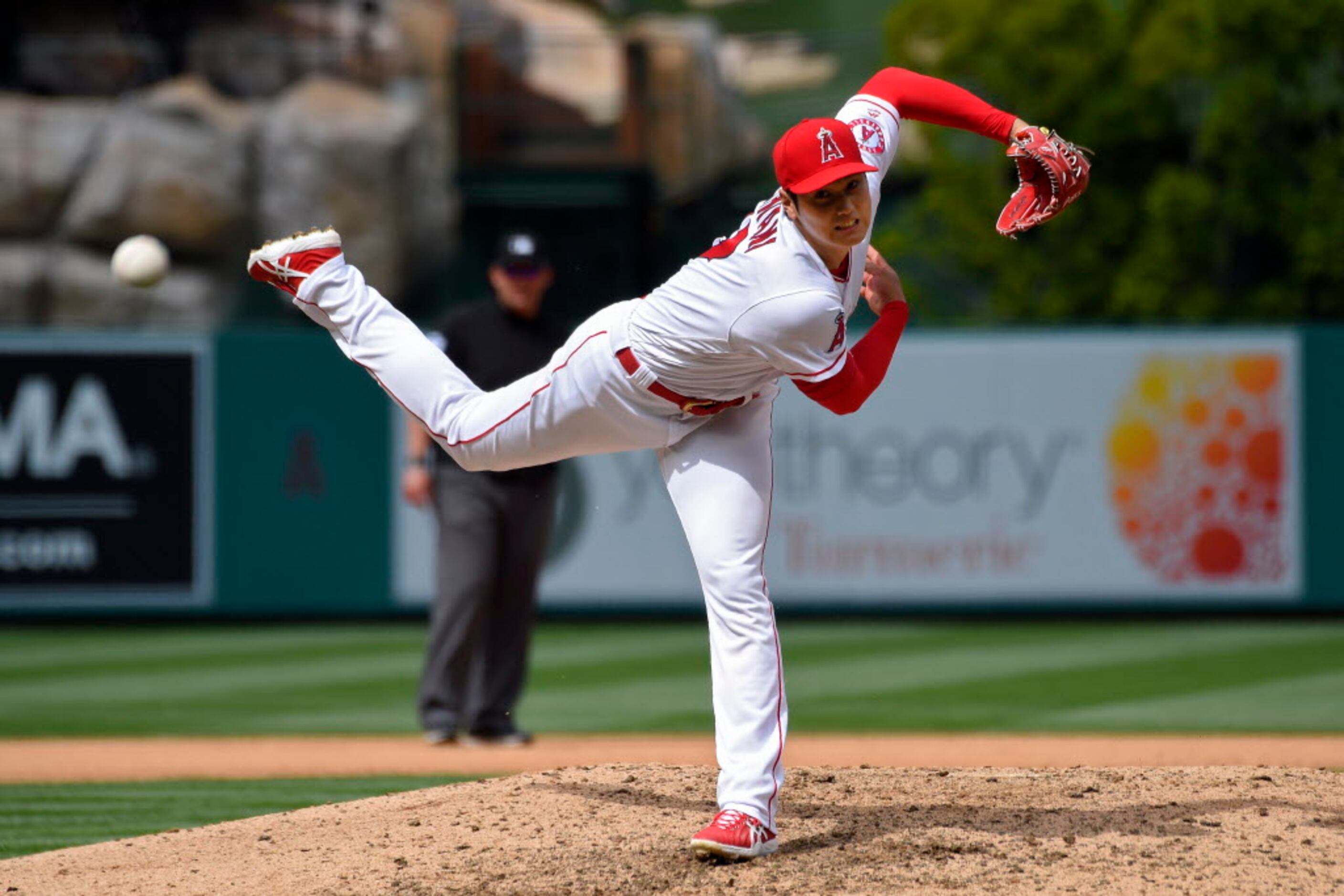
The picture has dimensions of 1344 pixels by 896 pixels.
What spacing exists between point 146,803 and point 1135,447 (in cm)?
751

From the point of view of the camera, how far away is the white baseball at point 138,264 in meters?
5.56

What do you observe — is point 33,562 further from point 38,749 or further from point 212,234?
point 212,234

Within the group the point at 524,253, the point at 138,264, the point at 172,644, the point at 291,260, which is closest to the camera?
the point at 291,260

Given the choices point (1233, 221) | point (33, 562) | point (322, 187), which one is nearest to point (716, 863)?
point (33, 562)

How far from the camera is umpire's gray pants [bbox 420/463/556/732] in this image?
7.05 meters

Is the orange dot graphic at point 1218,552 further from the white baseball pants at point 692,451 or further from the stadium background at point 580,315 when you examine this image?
the white baseball pants at point 692,451

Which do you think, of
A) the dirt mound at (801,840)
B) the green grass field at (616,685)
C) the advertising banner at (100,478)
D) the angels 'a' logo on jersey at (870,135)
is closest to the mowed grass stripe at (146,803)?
the green grass field at (616,685)

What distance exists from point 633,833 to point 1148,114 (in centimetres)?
1368

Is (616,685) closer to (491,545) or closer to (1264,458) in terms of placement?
(491,545)

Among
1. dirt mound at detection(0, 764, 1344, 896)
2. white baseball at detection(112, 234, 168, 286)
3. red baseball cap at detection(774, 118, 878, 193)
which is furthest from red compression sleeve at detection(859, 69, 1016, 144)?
white baseball at detection(112, 234, 168, 286)

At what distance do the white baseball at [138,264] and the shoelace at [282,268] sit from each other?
0.93m

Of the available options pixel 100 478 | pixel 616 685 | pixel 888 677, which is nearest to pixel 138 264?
pixel 616 685

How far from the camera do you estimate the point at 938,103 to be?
465 centimetres

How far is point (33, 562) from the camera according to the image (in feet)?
36.6
